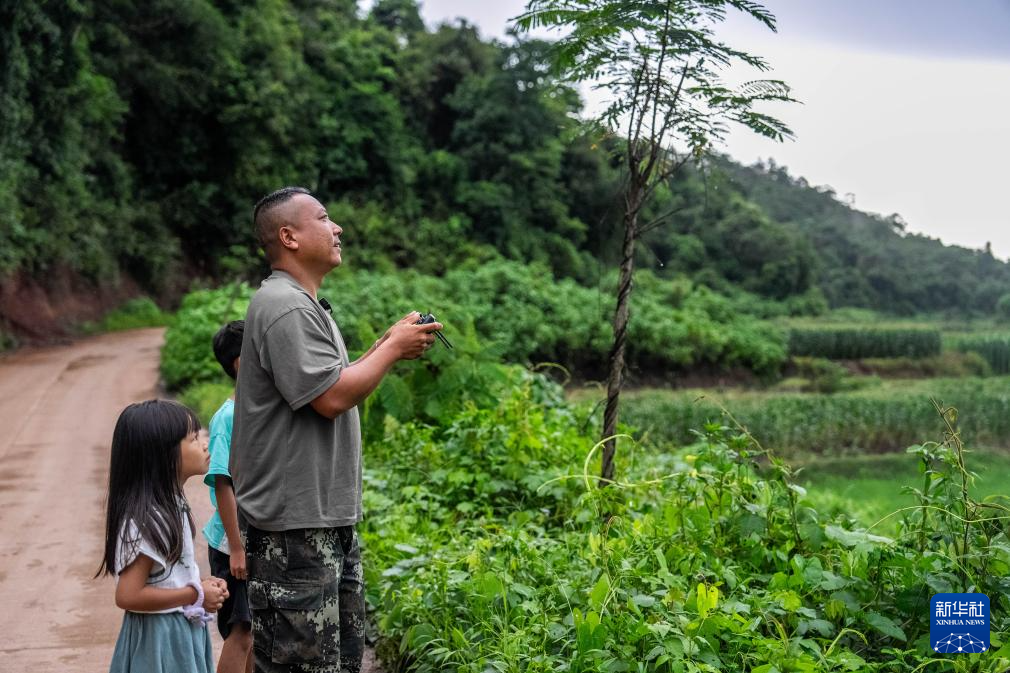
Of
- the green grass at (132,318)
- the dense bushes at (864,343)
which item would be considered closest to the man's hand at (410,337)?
the green grass at (132,318)

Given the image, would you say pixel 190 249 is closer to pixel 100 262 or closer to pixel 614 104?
pixel 100 262

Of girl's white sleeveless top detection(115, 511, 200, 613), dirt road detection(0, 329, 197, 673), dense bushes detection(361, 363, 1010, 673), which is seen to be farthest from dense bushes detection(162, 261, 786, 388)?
girl's white sleeveless top detection(115, 511, 200, 613)

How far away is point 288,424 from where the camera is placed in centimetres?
252

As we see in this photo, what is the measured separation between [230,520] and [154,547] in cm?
65

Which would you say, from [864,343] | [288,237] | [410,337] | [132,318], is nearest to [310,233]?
[288,237]

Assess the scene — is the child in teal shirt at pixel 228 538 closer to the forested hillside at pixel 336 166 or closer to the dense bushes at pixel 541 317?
the dense bushes at pixel 541 317

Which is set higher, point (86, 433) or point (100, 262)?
point (100, 262)

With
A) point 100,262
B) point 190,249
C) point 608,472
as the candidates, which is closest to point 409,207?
point 190,249

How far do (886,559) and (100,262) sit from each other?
20.3 m

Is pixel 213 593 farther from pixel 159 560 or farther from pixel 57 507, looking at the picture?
pixel 57 507

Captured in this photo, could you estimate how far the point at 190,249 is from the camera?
89.9 feet

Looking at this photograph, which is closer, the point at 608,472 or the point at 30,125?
the point at 608,472

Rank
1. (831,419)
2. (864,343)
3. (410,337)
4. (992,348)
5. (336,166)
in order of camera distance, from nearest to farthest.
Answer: (410,337), (831,419), (992,348), (864,343), (336,166)

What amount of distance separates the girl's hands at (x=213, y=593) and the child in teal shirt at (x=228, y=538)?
0.54 metres
